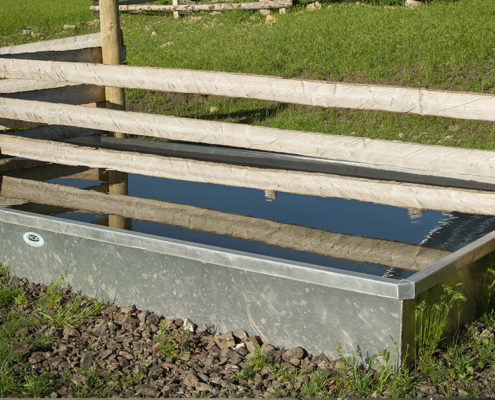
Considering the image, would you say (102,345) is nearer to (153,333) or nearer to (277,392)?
(153,333)

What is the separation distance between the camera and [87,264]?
4848 millimetres

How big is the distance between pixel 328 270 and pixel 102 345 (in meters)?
1.36

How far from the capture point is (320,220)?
5.23 metres

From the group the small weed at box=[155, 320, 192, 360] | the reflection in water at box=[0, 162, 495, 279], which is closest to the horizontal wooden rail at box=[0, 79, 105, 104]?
the reflection in water at box=[0, 162, 495, 279]

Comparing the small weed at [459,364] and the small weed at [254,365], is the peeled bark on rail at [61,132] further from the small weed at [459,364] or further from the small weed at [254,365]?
the small weed at [459,364]

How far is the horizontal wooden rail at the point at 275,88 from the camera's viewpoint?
4.65 m

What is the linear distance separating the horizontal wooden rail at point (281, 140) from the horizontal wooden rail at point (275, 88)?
0.71 feet

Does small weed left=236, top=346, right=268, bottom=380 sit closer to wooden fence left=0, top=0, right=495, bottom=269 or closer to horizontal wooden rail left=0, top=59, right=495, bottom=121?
wooden fence left=0, top=0, right=495, bottom=269

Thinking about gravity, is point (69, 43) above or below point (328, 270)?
above

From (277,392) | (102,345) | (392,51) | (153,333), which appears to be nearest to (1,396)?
(102,345)

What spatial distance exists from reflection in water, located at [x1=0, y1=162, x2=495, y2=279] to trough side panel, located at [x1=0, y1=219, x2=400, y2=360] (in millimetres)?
392

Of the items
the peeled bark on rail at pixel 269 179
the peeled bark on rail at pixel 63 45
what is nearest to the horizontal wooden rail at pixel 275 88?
the peeled bark on rail at pixel 269 179

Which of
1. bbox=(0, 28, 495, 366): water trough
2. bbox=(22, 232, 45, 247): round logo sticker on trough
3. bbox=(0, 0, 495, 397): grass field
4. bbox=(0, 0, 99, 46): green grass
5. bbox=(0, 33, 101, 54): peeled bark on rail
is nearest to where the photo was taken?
bbox=(0, 28, 495, 366): water trough

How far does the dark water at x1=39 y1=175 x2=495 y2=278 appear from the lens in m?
4.66
